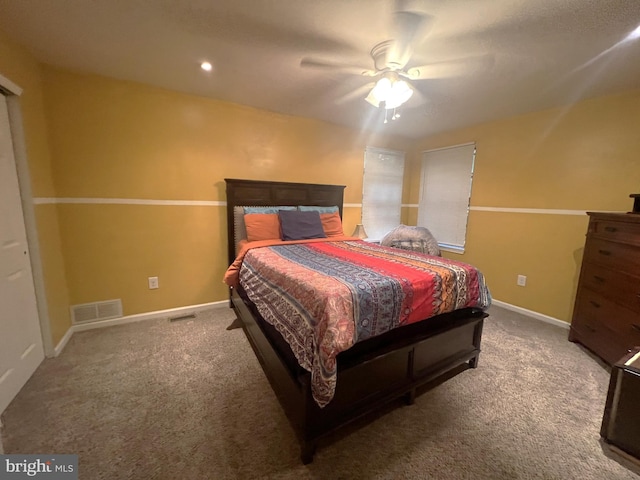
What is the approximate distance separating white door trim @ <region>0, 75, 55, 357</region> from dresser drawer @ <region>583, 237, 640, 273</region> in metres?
4.56

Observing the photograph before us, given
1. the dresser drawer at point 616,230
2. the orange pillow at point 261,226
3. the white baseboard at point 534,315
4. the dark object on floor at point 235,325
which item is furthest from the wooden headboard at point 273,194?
the dresser drawer at point 616,230

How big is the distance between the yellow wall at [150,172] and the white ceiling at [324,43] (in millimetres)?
241

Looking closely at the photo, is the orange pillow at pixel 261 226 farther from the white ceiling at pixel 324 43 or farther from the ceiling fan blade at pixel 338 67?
the ceiling fan blade at pixel 338 67

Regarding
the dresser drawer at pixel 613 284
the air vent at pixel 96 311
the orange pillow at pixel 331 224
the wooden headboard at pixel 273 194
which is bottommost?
the air vent at pixel 96 311

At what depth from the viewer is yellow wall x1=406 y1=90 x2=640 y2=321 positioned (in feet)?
7.98

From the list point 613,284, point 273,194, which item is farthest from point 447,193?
point 273,194

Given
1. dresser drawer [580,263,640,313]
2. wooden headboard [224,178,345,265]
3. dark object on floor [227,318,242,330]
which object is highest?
wooden headboard [224,178,345,265]

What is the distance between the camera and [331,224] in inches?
130

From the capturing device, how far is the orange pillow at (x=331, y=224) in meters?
3.27

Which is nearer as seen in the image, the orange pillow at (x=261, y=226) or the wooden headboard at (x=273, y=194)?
the orange pillow at (x=261, y=226)

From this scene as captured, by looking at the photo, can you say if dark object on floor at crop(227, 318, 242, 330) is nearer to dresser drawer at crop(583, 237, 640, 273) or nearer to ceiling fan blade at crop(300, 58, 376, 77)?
ceiling fan blade at crop(300, 58, 376, 77)

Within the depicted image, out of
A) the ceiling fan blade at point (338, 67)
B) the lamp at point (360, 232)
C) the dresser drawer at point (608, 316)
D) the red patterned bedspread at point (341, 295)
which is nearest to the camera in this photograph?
the red patterned bedspread at point (341, 295)

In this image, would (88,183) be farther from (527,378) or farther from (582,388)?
(582,388)

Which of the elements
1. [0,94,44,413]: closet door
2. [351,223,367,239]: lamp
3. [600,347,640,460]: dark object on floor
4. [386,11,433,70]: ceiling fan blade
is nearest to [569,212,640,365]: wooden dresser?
[600,347,640,460]: dark object on floor
